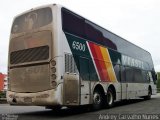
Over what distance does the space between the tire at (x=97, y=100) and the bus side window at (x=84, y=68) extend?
1.15m

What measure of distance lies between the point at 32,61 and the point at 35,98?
1.39 metres

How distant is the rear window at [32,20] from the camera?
12859 millimetres

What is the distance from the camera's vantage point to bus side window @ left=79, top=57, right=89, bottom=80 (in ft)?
44.5

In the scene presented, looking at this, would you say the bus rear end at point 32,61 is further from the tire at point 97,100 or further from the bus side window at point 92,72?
the tire at point 97,100

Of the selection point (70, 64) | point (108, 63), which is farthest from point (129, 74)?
point (70, 64)

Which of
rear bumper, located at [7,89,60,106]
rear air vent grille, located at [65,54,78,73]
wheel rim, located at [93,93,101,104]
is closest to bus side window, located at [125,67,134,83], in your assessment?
wheel rim, located at [93,93,101,104]

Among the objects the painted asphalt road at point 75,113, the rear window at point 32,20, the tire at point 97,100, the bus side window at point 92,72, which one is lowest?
the painted asphalt road at point 75,113

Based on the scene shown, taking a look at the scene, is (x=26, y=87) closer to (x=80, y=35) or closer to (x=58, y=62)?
(x=58, y=62)

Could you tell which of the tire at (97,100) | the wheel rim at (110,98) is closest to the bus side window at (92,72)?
the tire at (97,100)

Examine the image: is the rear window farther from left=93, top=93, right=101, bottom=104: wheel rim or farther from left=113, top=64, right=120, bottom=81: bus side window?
left=113, top=64, right=120, bottom=81: bus side window

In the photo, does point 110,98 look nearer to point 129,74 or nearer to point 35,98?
point 129,74

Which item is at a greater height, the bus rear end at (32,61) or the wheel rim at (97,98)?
the bus rear end at (32,61)

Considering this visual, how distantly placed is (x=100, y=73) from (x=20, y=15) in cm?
424

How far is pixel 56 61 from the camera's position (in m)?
12.1
